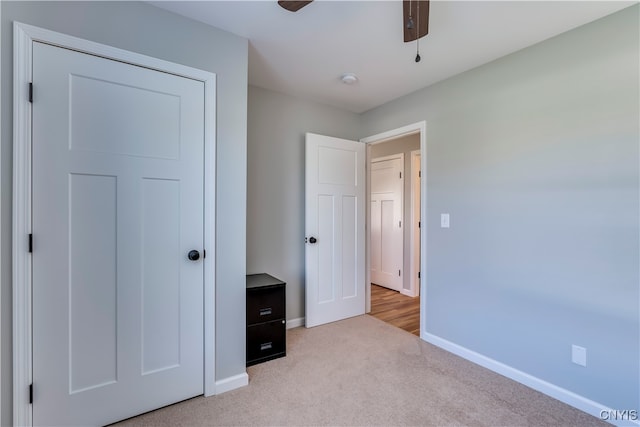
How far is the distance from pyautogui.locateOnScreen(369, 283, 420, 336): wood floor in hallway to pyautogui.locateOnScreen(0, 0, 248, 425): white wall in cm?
182

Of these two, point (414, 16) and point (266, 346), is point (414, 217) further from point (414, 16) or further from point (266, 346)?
point (414, 16)

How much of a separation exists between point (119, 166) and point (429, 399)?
91.5 inches

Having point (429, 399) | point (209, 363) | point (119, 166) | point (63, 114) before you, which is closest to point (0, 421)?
point (209, 363)

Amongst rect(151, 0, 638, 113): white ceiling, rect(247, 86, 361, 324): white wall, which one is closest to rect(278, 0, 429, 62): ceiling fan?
rect(151, 0, 638, 113): white ceiling

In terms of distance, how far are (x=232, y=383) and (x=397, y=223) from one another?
3.13 m

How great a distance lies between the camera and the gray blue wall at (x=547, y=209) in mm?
1640

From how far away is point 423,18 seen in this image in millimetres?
1379

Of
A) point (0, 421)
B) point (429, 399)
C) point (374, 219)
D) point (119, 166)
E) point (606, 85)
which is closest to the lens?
point (0, 421)

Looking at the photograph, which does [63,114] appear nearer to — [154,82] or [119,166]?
[119,166]

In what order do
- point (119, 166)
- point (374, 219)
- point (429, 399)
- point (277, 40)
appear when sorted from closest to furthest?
point (119, 166) → point (429, 399) → point (277, 40) → point (374, 219)

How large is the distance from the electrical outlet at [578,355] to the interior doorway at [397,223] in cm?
188

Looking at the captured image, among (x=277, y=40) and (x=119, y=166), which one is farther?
(x=277, y=40)

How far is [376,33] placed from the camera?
1.90 metres

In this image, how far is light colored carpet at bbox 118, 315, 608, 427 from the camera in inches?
64.5
